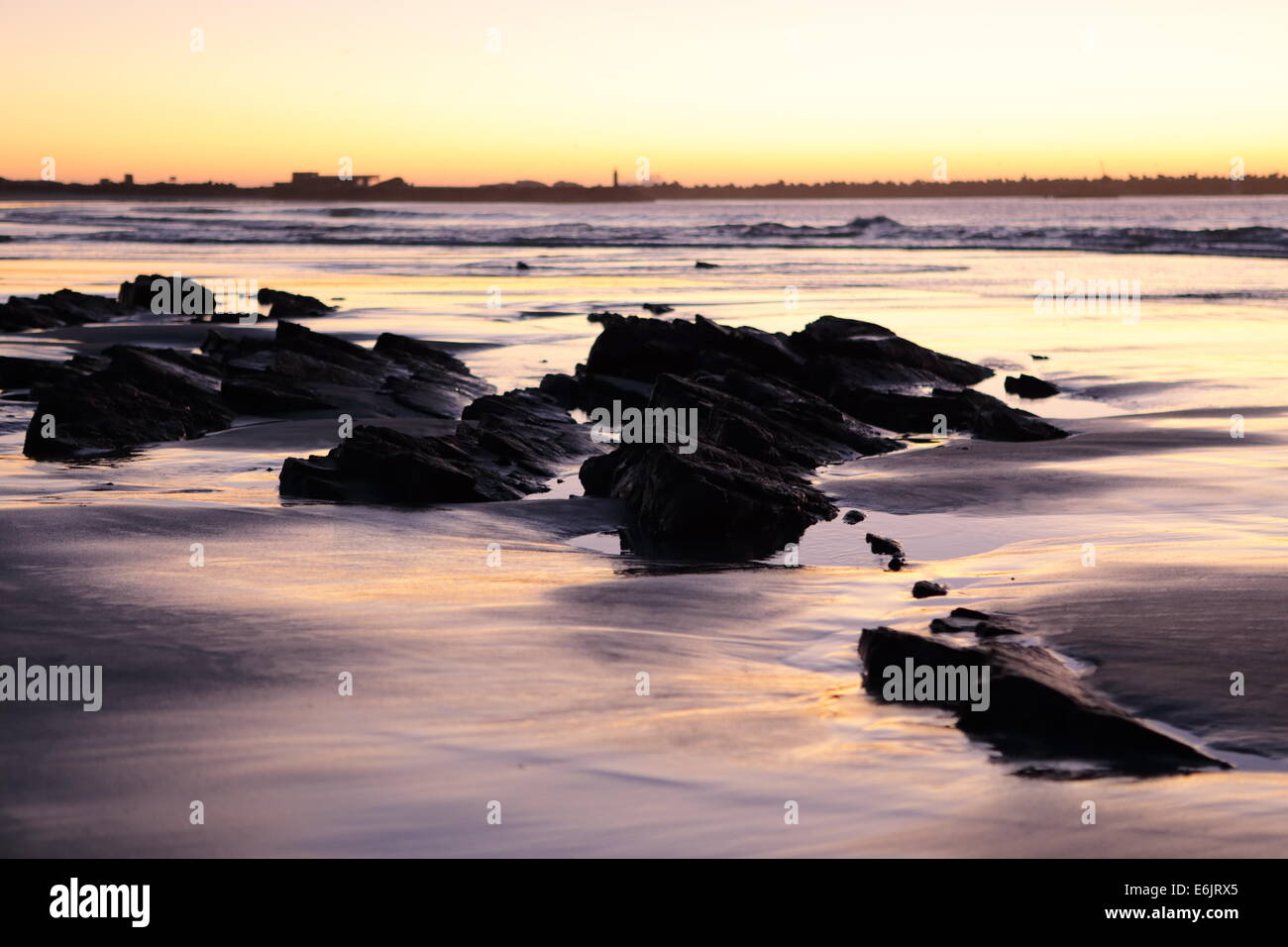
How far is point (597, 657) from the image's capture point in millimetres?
5824

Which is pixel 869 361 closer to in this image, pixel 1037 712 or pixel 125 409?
pixel 125 409

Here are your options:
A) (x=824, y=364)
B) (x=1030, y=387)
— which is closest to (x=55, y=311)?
(x=824, y=364)

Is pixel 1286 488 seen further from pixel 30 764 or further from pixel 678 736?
pixel 30 764

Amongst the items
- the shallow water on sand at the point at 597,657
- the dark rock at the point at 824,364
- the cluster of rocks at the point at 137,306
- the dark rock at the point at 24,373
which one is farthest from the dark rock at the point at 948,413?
the cluster of rocks at the point at 137,306

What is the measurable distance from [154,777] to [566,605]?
8.87 feet

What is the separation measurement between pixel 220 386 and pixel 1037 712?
11.8 metres

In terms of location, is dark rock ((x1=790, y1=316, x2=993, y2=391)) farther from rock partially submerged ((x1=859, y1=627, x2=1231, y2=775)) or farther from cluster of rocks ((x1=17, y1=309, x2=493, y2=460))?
rock partially submerged ((x1=859, y1=627, x2=1231, y2=775))

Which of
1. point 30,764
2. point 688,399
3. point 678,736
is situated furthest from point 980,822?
point 688,399

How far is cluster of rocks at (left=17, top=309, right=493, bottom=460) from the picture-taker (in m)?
12.0

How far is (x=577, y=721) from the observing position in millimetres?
4988

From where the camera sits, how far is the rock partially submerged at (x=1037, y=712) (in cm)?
470

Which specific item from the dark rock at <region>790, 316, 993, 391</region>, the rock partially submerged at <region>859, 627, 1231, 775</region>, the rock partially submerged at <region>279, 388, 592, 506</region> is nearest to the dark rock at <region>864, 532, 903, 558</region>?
the rock partially submerged at <region>859, 627, 1231, 775</region>

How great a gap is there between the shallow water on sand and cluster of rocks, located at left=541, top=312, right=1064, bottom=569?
0.41m
